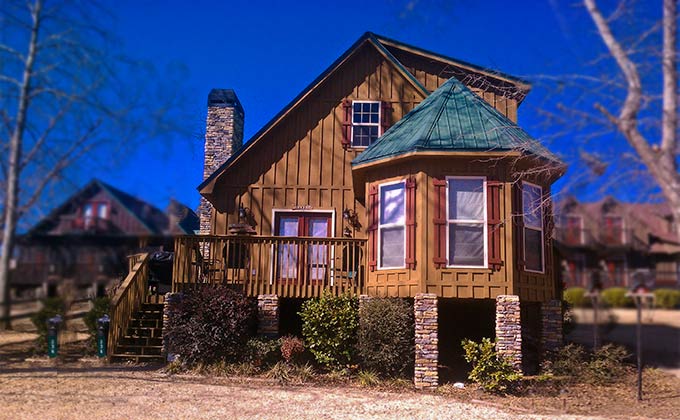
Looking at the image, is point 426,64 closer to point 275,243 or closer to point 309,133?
point 309,133

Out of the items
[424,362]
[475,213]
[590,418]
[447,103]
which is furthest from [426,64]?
[590,418]

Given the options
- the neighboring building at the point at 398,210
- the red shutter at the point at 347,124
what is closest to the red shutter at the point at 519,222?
the neighboring building at the point at 398,210

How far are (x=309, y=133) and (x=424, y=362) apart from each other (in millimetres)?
6524

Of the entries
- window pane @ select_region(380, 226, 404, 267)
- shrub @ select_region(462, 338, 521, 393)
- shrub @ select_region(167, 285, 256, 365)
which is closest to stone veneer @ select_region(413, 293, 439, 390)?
shrub @ select_region(462, 338, 521, 393)

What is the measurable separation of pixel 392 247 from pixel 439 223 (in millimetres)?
1071

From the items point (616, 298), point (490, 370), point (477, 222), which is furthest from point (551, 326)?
point (616, 298)

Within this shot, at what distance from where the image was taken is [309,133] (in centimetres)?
1504

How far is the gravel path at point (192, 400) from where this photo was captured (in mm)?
8531

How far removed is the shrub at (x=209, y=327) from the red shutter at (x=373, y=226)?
2.51 metres

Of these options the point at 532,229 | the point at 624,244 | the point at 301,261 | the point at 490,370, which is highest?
the point at 532,229

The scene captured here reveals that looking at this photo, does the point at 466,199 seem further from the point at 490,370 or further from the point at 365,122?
the point at 365,122

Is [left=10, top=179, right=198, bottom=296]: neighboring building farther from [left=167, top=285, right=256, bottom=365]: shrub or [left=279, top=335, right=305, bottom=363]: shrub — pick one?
[left=279, top=335, right=305, bottom=363]: shrub

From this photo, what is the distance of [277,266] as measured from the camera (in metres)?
12.3

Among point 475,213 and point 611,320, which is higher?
point 475,213
